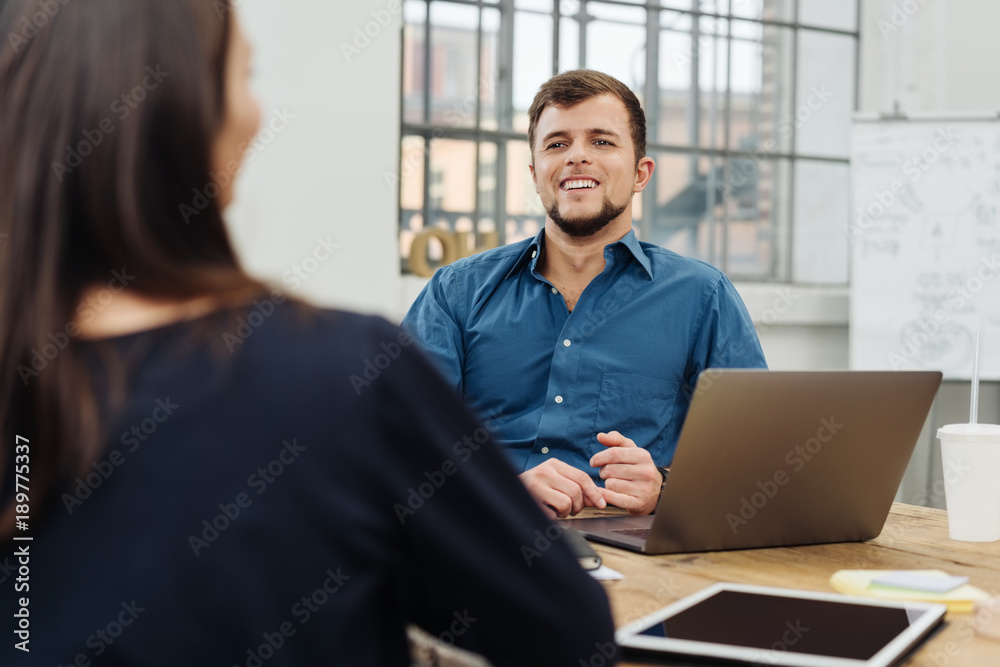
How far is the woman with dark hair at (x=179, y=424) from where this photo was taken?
1.87ft

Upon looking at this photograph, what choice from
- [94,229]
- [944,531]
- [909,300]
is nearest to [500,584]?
[94,229]

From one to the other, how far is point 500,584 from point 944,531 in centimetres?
93

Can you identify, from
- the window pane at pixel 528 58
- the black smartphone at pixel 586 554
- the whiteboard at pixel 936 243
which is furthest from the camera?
the window pane at pixel 528 58

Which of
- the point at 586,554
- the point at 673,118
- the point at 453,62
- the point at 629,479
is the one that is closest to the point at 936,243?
the point at 673,118

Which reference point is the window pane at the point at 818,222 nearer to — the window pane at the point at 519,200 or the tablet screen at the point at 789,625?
the window pane at the point at 519,200

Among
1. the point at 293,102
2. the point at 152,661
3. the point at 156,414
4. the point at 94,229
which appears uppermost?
the point at 293,102

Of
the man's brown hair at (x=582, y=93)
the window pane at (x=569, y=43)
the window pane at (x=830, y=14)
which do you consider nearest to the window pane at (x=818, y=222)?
the window pane at (x=830, y=14)

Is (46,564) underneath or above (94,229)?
underneath

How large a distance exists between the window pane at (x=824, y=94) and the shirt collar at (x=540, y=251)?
2305mm

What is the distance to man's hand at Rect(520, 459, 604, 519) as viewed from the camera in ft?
4.32

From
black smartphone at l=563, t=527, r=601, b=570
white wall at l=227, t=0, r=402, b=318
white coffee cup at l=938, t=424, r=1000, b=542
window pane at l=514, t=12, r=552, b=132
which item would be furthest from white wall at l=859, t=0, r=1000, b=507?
black smartphone at l=563, t=527, r=601, b=570

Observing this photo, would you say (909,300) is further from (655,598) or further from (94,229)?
(94,229)

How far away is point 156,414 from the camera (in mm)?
566

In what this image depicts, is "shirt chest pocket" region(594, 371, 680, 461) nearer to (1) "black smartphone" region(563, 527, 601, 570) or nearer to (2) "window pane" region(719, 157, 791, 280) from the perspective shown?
(1) "black smartphone" region(563, 527, 601, 570)
